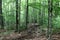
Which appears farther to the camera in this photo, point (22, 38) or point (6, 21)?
point (6, 21)

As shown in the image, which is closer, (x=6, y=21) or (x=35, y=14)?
(x=6, y=21)

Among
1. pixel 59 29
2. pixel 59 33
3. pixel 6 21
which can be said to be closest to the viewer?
pixel 59 33

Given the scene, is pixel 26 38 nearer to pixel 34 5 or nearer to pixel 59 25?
pixel 34 5

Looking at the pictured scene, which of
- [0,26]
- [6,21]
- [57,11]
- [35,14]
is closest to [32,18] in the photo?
[35,14]

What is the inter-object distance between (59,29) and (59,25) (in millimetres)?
789

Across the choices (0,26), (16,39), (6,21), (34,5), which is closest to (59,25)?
(34,5)

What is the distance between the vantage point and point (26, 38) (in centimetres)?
1243

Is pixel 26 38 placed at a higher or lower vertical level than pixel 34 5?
lower

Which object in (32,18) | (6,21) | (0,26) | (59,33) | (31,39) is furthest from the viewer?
(32,18)

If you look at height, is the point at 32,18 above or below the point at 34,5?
below

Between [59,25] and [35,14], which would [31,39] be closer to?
[59,25]

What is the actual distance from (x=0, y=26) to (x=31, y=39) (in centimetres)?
674

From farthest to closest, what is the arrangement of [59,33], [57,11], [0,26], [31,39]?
1. [0,26]
2. [59,33]
3. [31,39]
4. [57,11]

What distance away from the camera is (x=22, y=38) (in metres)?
12.4
